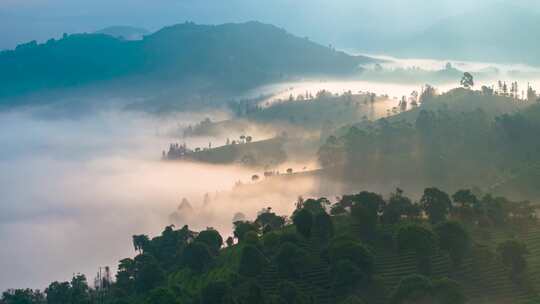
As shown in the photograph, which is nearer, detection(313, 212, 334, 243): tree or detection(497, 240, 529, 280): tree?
detection(497, 240, 529, 280): tree

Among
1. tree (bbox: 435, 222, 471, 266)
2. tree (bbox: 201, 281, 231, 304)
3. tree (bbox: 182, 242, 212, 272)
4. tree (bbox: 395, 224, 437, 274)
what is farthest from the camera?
tree (bbox: 182, 242, 212, 272)

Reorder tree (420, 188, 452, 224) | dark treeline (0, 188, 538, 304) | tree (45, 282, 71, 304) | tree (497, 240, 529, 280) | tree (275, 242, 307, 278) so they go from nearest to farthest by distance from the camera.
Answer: dark treeline (0, 188, 538, 304) < tree (497, 240, 529, 280) < tree (275, 242, 307, 278) < tree (420, 188, 452, 224) < tree (45, 282, 71, 304)

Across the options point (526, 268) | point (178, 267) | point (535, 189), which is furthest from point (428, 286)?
point (535, 189)

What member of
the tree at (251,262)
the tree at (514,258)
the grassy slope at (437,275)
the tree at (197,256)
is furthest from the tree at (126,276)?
the tree at (514,258)

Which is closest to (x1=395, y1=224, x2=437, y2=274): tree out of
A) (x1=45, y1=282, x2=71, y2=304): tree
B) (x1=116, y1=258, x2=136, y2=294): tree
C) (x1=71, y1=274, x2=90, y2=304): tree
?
(x1=116, y1=258, x2=136, y2=294): tree

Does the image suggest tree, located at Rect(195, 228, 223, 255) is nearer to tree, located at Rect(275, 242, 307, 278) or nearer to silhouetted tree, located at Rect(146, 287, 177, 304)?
tree, located at Rect(275, 242, 307, 278)

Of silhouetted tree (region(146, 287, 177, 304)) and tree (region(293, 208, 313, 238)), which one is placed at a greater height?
tree (region(293, 208, 313, 238))

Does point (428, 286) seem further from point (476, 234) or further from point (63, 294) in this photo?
point (63, 294)
